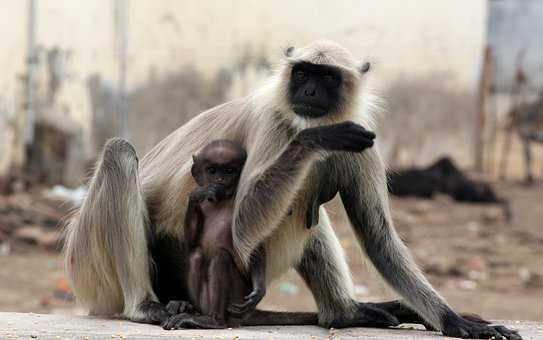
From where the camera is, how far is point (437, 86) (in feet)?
41.6

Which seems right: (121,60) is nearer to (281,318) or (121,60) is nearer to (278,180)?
(281,318)

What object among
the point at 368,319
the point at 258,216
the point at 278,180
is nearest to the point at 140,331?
the point at 258,216

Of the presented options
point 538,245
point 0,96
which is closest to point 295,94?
point 538,245

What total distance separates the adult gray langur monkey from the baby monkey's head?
0.24 feet

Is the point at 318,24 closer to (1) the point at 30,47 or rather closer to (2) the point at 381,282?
(1) the point at 30,47

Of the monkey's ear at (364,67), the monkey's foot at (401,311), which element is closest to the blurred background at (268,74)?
the monkey's foot at (401,311)

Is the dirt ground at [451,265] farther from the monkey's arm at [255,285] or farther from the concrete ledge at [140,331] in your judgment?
the monkey's arm at [255,285]

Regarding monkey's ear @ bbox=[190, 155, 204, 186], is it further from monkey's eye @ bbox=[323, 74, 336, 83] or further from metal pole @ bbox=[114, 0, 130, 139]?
metal pole @ bbox=[114, 0, 130, 139]

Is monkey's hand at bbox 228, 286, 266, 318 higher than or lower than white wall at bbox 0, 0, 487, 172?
lower

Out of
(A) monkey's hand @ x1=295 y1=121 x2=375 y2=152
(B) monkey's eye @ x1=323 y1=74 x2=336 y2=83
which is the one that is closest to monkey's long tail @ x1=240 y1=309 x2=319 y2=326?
(A) monkey's hand @ x1=295 y1=121 x2=375 y2=152

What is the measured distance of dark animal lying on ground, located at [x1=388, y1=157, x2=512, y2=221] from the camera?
476 inches

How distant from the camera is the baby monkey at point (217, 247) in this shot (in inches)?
171

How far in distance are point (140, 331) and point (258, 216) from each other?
0.63m

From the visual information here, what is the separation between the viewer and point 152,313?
4.43m
